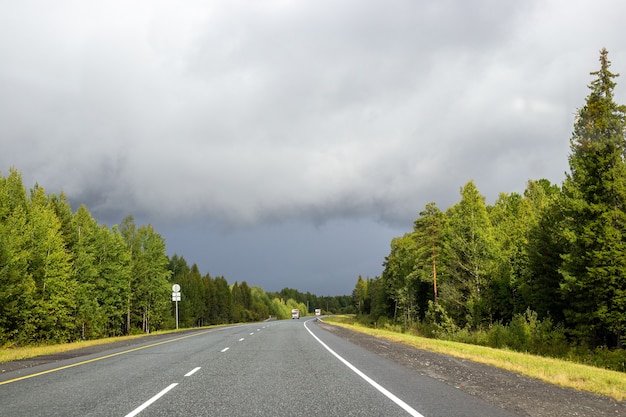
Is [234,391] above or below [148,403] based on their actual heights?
below

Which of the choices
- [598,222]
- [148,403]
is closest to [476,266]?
[598,222]

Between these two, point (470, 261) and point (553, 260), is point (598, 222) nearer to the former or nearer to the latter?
point (553, 260)

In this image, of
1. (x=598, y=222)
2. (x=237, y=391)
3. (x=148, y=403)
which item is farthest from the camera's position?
(x=598, y=222)

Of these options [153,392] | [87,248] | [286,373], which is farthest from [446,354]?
[87,248]

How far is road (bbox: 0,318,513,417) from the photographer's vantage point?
6.66 meters

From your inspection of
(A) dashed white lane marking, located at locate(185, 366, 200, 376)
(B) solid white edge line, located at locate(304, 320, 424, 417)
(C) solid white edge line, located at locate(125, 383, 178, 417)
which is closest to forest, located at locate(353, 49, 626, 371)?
(B) solid white edge line, located at locate(304, 320, 424, 417)

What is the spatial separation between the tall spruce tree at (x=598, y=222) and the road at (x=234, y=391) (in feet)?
55.3

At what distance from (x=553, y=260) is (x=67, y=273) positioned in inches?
1621

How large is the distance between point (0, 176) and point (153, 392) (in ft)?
124

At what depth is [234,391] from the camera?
8328mm

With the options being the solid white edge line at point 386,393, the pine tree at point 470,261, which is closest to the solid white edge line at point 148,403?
the solid white edge line at point 386,393

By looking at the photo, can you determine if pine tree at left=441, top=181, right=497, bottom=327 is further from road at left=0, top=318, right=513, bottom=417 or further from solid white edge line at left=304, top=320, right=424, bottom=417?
solid white edge line at left=304, top=320, right=424, bottom=417

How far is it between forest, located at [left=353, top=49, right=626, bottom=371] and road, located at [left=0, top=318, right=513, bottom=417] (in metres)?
17.2

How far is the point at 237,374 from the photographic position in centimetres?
1075
